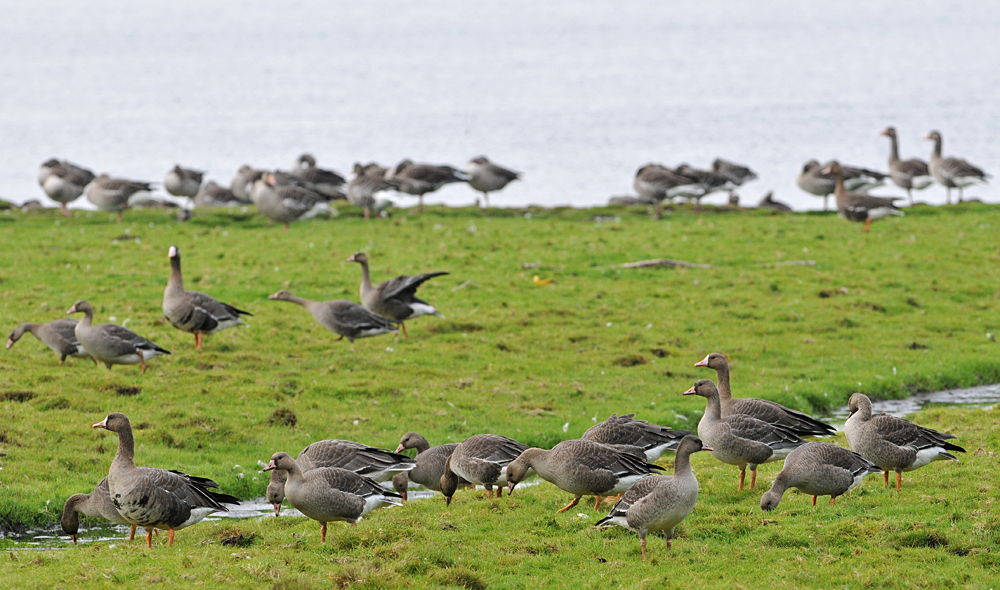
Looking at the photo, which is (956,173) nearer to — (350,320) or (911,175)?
(911,175)

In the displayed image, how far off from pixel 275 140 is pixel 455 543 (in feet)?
248

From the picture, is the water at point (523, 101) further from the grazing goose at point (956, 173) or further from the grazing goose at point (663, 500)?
the grazing goose at point (663, 500)

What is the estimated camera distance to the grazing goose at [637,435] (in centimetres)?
1328

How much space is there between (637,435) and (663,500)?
129 inches

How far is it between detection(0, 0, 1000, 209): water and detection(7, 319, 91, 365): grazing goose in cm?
3855

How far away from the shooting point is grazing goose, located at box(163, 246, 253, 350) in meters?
19.8

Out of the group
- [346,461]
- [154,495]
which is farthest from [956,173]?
[154,495]

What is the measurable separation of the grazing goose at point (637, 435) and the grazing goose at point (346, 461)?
2661 millimetres

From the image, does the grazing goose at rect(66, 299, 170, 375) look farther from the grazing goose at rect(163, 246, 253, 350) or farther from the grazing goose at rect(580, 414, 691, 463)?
the grazing goose at rect(580, 414, 691, 463)

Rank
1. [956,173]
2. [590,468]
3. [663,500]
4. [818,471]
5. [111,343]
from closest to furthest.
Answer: [663,500] → [818,471] → [590,468] → [111,343] → [956,173]

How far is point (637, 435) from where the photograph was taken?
1337 cm

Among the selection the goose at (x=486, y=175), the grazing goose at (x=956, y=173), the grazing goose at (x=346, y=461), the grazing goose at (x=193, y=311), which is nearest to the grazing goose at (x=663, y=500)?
the grazing goose at (x=346, y=461)

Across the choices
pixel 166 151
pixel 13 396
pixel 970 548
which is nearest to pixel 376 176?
pixel 13 396

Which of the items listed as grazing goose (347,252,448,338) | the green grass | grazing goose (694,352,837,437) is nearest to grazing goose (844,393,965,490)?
the green grass
